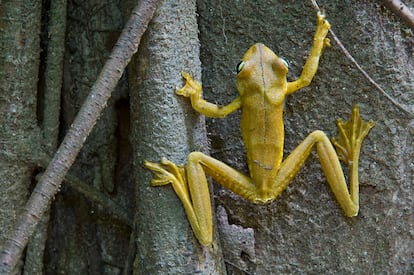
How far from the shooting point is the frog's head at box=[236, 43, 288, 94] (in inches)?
73.5

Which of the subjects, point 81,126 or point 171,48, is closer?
point 81,126

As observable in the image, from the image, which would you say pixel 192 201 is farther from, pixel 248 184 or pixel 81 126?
pixel 81 126

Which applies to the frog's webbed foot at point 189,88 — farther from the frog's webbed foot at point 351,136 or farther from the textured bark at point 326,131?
the frog's webbed foot at point 351,136

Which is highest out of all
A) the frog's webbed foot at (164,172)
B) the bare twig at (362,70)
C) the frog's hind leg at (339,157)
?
the bare twig at (362,70)

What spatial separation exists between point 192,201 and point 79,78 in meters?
0.57

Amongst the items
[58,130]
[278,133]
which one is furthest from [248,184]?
[58,130]

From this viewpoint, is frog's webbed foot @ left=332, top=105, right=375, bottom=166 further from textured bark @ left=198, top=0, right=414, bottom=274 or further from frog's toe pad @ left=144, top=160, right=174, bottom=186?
frog's toe pad @ left=144, top=160, right=174, bottom=186

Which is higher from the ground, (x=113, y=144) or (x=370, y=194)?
(x=113, y=144)

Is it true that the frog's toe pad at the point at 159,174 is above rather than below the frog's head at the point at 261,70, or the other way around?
below

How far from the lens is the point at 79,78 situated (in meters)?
2.09

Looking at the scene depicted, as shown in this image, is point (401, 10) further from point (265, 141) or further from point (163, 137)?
point (163, 137)

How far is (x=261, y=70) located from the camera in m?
1.88

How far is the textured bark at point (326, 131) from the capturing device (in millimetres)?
1938

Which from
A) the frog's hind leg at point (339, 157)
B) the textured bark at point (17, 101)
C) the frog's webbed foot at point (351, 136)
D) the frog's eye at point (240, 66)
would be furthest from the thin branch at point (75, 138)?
the frog's webbed foot at point (351, 136)
